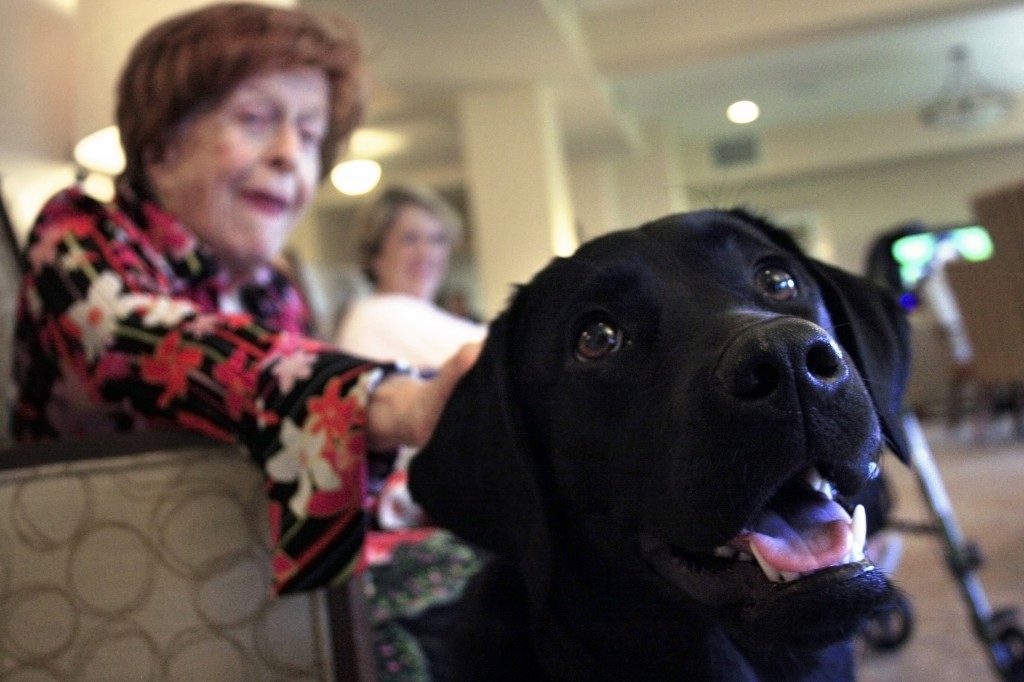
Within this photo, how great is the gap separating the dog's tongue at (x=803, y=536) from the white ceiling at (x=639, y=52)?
434 cm

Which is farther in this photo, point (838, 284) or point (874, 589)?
point (838, 284)

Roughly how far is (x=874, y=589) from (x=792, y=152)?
1049cm

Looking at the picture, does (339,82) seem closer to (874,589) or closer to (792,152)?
(874,589)

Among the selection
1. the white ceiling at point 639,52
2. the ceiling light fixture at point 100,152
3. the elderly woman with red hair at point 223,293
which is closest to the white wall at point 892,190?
the white ceiling at point 639,52

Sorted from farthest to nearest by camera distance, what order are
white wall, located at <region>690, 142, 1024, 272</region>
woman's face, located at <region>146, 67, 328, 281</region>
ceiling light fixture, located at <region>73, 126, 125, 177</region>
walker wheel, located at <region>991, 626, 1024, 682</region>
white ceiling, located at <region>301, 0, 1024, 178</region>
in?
1. white wall, located at <region>690, 142, 1024, 272</region>
2. white ceiling, located at <region>301, 0, 1024, 178</region>
3. walker wheel, located at <region>991, 626, 1024, 682</region>
4. ceiling light fixture, located at <region>73, 126, 125, 177</region>
5. woman's face, located at <region>146, 67, 328, 281</region>

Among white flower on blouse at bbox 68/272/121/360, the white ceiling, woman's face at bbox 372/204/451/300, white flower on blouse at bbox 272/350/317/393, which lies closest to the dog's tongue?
white flower on blouse at bbox 272/350/317/393

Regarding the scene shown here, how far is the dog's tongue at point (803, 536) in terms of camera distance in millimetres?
664

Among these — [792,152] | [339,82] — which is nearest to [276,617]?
[339,82]

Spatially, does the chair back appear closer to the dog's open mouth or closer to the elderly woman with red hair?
the elderly woman with red hair

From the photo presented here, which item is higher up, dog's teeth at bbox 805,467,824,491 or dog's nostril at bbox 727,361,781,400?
dog's nostril at bbox 727,361,781,400

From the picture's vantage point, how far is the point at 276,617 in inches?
33.7

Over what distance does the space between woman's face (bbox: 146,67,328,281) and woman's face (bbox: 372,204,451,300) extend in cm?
162

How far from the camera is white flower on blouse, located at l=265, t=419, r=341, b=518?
0.84 metres

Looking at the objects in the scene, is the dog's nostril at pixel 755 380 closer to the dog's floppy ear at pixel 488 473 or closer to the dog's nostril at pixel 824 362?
the dog's nostril at pixel 824 362
